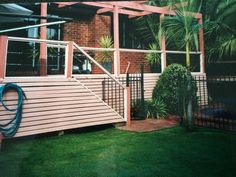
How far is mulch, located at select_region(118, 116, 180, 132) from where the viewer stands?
22.1ft

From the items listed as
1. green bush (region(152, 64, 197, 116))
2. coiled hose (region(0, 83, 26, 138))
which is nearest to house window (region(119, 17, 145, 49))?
green bush (region(152, 64, 197, 116))

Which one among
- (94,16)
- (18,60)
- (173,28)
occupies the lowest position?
(18,60)

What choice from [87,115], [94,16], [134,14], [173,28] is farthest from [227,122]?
[94,16]

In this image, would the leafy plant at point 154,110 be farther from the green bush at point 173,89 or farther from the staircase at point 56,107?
the staircase at point 56,107

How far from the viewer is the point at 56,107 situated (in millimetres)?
5820

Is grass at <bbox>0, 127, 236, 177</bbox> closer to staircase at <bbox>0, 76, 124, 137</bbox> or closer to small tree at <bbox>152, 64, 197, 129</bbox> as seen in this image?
staircase at <bbox>0, 76, 124, 137</bbox>

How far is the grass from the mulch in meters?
0.50

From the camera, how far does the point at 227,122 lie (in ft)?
22.0

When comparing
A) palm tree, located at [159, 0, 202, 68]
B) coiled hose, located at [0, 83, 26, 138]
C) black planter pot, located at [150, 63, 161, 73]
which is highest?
palm tree, located at [159, 0, 202, 68]

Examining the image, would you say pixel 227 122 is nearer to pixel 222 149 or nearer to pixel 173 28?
pixel 222 149

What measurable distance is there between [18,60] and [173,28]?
6.07 metres

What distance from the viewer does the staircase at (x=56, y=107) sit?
5.31 meters

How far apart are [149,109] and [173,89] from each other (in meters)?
1.21

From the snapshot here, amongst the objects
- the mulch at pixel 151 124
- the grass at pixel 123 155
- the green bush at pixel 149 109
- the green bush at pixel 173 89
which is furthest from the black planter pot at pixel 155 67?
the grass at pixel 123 155
